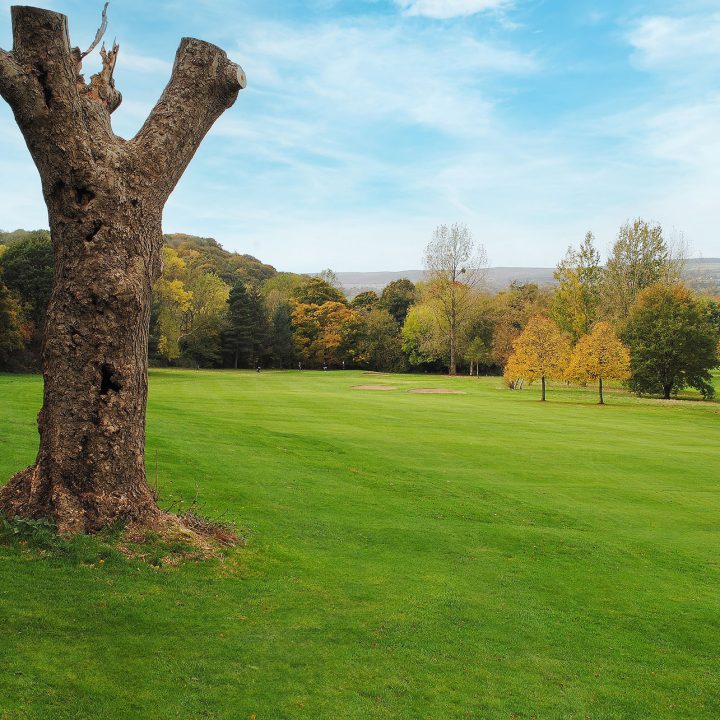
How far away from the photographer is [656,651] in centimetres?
734

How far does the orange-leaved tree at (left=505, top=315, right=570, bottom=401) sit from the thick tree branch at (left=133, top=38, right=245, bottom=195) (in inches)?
1493

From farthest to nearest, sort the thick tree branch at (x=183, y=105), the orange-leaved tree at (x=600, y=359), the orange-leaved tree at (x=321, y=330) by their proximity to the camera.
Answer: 1. the orange-leaved tree at (x=321, y=330)
2. the orange-leaved tree at (x=600, y=359)
3. the thick tree branch at (x=183, y=105)

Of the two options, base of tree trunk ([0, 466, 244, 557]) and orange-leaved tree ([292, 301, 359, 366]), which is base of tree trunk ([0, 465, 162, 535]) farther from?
orange-leaved tree ([292, 301, 359, 366])

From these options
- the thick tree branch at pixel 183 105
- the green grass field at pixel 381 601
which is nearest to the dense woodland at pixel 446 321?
the green grass field at pixel 381 601

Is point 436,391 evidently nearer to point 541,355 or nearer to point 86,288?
point 541,355

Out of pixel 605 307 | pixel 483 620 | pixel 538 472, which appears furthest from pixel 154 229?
pixel 605 307

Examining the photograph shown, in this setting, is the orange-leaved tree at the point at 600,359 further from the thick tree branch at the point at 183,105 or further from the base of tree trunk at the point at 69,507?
the base of tree trunk at the point at 69,507

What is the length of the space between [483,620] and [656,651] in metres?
2.03

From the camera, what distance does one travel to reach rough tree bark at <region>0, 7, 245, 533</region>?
7.52m

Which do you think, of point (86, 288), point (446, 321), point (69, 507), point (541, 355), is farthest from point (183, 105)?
point (446, 321)

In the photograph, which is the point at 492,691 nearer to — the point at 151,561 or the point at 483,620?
the point at 483,620

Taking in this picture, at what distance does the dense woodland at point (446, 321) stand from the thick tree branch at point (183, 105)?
38.0 metres

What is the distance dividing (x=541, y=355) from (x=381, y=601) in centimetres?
3839

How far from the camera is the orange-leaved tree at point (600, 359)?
42.3 m
